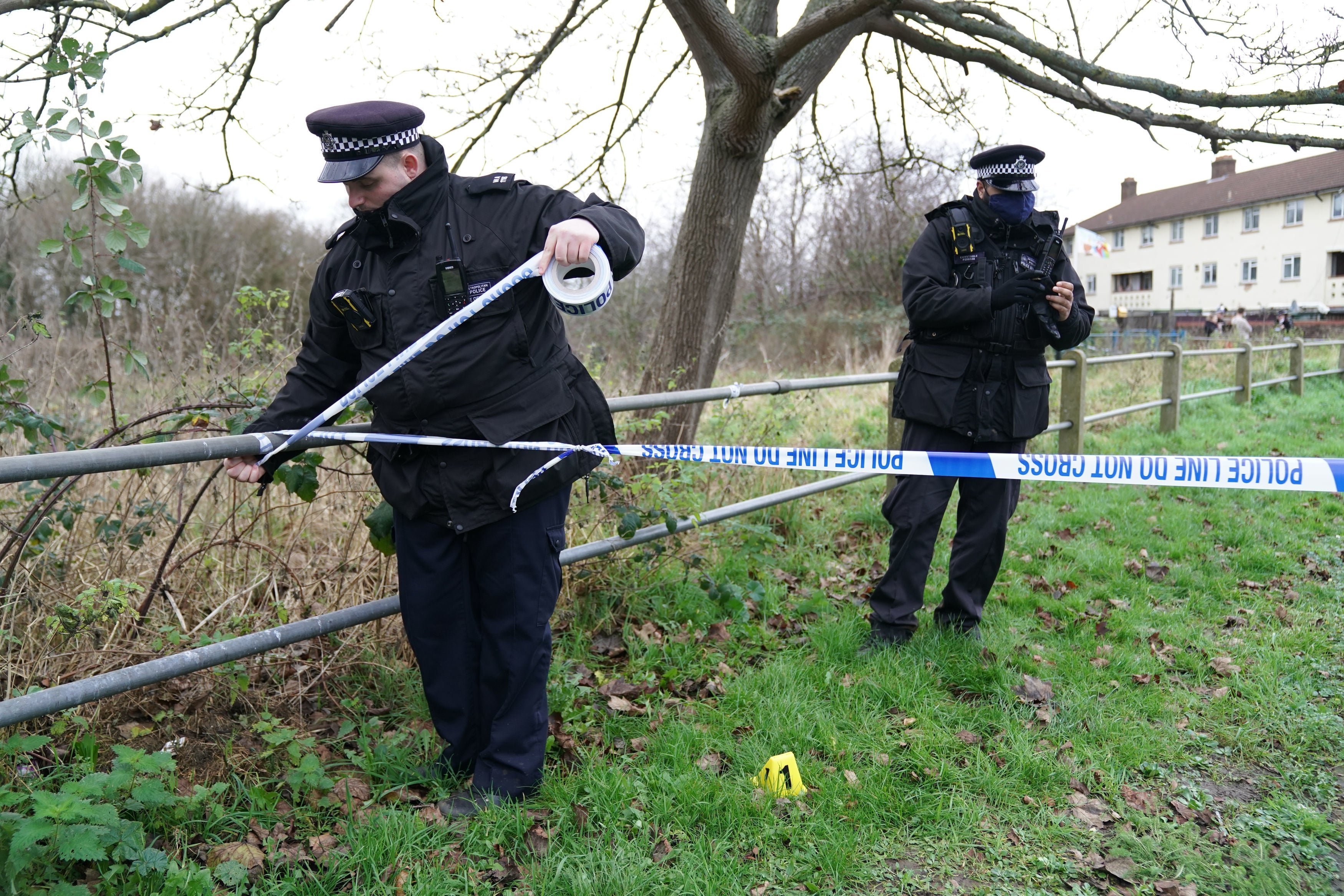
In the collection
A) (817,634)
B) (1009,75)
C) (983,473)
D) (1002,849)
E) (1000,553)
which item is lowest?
(1002,849)

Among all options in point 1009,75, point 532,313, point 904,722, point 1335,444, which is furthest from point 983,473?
point 1335,444

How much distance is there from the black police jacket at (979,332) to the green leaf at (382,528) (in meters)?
2.11

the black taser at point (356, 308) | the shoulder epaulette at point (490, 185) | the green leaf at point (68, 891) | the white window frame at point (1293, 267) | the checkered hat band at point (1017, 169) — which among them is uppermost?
the white window frame at point (1293, 267)

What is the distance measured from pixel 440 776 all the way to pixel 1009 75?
6.01 meters

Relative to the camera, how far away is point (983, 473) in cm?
281

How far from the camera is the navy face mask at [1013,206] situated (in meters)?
3.77

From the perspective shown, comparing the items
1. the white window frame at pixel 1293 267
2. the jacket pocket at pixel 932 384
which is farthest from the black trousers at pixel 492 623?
the white window frame at pixel 1293 267

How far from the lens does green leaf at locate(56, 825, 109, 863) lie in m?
2.08

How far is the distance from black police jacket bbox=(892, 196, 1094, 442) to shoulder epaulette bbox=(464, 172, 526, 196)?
1.88m

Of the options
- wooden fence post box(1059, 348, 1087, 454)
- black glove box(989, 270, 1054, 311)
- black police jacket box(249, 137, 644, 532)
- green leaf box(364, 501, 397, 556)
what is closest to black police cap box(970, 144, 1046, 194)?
black glove box(989, 270, 1054, 311)

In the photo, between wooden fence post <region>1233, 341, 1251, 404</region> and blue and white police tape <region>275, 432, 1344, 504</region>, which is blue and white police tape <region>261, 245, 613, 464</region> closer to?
blue and white police tape <region>275, 432, 1344, 504</region>

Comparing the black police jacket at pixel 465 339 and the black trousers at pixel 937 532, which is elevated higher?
the black police jacket at pixel 465 339

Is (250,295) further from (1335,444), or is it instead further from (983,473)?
(1335,444)

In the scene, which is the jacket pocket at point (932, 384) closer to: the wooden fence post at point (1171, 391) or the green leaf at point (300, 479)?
the green leaf at point (300, 479)
